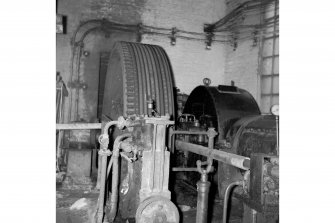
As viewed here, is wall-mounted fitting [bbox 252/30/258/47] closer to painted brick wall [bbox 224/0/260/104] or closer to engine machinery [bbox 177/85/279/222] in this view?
painted brick wall [bbox 224/0/260/104]

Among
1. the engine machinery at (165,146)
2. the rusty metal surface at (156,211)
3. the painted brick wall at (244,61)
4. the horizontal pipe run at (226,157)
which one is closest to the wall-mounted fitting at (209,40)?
the painted brick wall at (244,61)

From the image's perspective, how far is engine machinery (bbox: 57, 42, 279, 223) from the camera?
1866mm

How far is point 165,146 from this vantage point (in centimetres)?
208

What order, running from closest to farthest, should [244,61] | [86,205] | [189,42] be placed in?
[86,205], [244,61], [189,42]

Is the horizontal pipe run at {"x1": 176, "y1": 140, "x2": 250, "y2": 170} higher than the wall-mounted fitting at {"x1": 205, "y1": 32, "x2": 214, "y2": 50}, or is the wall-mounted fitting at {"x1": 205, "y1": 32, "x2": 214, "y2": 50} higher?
the wall-mounted fitting at {"x1": 205, "y1": 32, "x2": 214, "y2": 50}

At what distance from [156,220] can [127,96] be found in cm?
143

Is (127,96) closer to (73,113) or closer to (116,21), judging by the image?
(73,113)

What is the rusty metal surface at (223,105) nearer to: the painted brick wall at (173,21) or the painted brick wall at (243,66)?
the painted brick wall at (243,66)

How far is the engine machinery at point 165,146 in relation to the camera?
1.87 m

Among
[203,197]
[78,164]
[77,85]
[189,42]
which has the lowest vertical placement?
[78,164]

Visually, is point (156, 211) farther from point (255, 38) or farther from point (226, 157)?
point (255, 38)

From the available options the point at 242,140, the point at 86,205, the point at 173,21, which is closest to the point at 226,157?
the point at 242,140

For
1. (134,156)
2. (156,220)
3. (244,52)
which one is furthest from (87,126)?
(244,52)

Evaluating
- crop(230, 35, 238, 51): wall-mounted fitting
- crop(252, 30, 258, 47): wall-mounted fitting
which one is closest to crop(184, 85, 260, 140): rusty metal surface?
crop(252, 30, 258, 47): wall-mounted fitting
